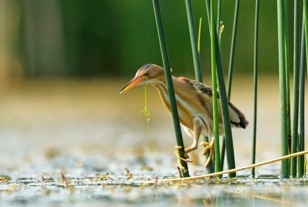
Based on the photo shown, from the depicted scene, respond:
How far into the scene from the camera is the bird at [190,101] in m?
5.63

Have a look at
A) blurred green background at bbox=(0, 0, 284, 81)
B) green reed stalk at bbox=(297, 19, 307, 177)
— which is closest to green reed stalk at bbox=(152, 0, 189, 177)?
green reed stalk at bbox=(297, 19, 307, 177)

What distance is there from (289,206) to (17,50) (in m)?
15.8

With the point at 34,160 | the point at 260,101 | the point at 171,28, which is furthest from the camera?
the point at 171,28

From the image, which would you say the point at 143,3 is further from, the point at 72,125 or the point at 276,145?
the point at 276,145

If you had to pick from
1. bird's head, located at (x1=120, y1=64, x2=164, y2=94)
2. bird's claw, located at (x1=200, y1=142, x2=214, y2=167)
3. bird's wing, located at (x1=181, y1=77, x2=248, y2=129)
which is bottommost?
bird's claw, located at (x1=200, y1=142, x2=214, y2=167)

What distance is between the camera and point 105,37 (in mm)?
19281

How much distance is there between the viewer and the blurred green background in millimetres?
17469

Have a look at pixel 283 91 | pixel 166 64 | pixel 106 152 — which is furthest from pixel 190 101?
pixel 106 152

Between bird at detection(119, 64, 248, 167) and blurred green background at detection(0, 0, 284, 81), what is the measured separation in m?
11.2

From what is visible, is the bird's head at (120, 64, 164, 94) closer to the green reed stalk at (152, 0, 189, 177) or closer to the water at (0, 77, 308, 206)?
the water at (0, 77, 308, 206)

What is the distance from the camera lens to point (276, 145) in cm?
928

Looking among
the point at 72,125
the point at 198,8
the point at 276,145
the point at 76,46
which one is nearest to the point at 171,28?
the point at 198,8

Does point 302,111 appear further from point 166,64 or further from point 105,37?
point 105,37

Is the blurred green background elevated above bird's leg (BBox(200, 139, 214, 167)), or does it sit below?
above
